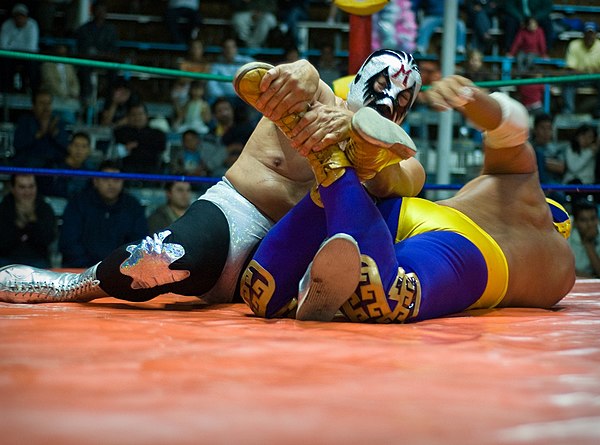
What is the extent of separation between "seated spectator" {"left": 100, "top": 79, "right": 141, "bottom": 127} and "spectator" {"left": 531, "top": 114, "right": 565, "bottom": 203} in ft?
6.32

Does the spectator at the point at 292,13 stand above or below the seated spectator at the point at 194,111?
above

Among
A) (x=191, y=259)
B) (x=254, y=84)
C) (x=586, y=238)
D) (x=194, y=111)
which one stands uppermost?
(x=254, y=84)

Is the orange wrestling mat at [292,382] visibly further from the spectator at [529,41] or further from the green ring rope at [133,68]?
the spectator at [529,41]

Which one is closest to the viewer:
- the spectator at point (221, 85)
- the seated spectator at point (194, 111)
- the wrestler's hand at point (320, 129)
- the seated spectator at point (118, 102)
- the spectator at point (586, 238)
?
the wrestler's hand at point (320, 129)

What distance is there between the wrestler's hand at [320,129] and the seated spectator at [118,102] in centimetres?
246

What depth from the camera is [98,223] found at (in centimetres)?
321

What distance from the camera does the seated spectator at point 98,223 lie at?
3.18 metres

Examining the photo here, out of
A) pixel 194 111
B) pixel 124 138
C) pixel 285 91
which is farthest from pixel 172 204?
pixel 285 91

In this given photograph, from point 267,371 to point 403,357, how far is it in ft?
0.70

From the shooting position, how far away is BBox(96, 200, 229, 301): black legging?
165 cm

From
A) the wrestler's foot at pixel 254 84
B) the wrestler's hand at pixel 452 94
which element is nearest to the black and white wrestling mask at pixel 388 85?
the wrestler's hand at pixel 452 94

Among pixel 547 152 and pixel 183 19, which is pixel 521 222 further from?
pixel 183 19

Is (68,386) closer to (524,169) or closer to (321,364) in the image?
(321,364)

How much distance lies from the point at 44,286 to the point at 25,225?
155cm
